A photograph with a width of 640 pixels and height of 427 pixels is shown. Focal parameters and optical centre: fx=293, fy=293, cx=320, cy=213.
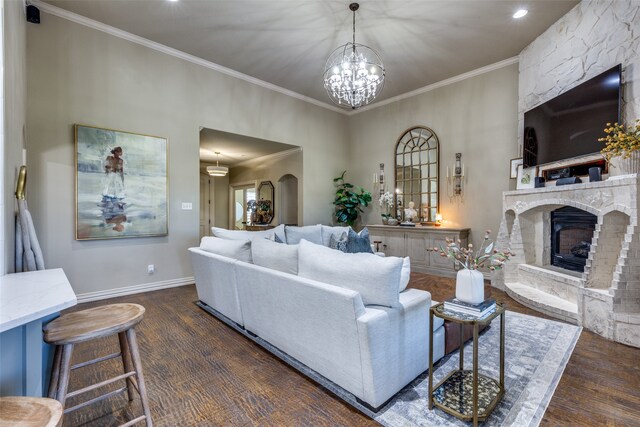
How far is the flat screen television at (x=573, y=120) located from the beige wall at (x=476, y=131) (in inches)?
20.2

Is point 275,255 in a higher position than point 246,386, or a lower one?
higher

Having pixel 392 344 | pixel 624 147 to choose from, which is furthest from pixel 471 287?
pixel 624 147

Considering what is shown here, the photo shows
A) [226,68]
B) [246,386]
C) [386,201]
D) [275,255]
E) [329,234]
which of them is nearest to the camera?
[246,386]

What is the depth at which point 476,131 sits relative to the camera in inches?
195

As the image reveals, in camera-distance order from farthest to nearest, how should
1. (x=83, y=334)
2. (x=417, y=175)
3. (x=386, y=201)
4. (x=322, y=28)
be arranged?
(x=386, y=201)
(x=417, y=175)
(x=322, y=28)
(x=83, y=334)

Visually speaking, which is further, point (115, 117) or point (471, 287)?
point (115, 117)

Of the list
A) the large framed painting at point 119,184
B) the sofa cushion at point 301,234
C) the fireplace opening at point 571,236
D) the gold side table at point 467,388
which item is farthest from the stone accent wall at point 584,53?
the large framed painting at point 119,184

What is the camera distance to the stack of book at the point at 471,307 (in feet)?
5.18

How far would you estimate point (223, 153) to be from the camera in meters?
7.08

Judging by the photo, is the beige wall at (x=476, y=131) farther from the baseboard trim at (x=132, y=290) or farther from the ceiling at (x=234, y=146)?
the baseboard trim at (x=132, y=290)

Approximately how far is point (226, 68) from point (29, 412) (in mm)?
5030

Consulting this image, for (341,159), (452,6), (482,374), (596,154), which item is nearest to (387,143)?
(341,159)

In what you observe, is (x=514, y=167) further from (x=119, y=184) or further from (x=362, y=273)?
(x=119, y=184)

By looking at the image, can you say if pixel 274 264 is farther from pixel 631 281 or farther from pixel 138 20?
pixel 138 20
